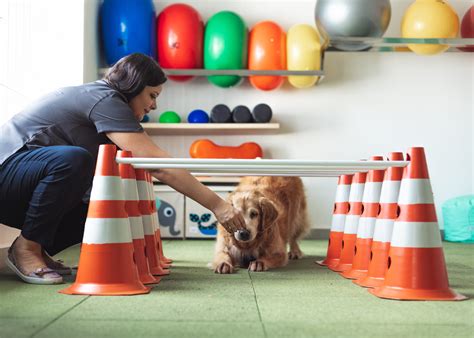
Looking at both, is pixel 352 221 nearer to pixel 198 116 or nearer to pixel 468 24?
pixel 198 116

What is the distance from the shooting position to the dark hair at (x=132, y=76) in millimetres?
2621

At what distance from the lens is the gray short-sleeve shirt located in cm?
243

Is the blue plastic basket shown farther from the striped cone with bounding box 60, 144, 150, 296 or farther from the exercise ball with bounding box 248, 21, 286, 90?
the striped cone with bounding box 60, 144, 150, 296

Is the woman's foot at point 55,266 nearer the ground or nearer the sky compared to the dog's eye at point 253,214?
nearer the ground

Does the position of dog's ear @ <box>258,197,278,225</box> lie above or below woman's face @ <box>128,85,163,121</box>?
below

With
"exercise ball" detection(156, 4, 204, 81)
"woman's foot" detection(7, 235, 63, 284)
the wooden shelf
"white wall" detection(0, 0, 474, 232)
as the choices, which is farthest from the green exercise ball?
"woman's foot" detection(7, 235, 63, 284)

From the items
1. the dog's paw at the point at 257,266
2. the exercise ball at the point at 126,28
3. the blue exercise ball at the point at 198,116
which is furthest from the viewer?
the blue exercise ball at the point at 198,116

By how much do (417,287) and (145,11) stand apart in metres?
3.87

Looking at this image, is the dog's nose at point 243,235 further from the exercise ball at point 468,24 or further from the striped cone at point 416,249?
the exercise ball at point 468,24

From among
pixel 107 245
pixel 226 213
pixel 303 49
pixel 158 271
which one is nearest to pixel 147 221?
pixel 158 271

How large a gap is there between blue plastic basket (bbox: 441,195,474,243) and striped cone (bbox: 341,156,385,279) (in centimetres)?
298

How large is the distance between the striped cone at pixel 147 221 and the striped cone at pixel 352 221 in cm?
87

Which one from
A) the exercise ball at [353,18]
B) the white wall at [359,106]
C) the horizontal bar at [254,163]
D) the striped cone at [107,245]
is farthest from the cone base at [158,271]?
the white wall at [359,106]

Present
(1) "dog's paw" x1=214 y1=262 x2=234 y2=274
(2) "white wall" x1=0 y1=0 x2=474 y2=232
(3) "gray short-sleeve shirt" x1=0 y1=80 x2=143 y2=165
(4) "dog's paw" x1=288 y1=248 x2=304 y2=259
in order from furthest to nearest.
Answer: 1. (2) "white wall" x1=0 y1=0 x2=474 y2=232
2. (4) "dog's paw" x1=288 y1=248 x2=304 y2=259
3. (1) "dog's paw" x1=214 y1=262 x2=234 y2=274
4. (3) "gray short-sleeve shirt" x1=0 y1=80 x2=143 y2=165
